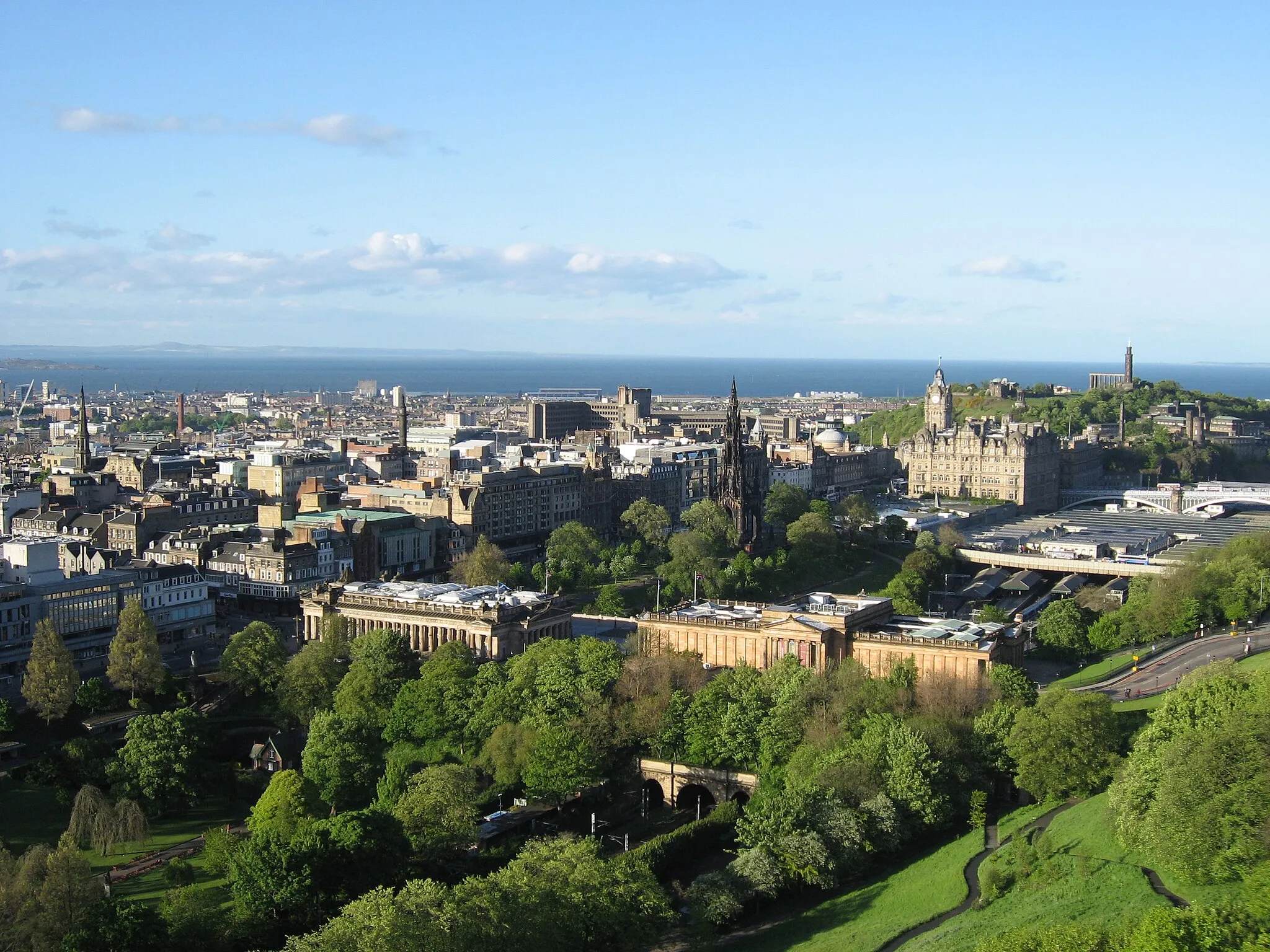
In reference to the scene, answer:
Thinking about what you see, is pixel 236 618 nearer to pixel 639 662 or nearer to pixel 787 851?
pixel 639 662

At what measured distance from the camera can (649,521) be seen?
116 metres

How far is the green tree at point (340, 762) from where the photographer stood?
60688mm

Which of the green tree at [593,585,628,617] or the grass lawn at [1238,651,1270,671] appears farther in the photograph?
the green tree at [593,585,628,617]

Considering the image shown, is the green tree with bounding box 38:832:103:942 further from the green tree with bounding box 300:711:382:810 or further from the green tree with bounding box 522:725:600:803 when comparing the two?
the green tree with bounding box 522:725:600:803

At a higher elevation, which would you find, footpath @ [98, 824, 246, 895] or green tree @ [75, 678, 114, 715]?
green tree @ [75, 678, 114, 715]

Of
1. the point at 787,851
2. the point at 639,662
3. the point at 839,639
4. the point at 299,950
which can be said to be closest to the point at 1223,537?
the point at 839,639

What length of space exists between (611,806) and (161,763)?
60.8 ft

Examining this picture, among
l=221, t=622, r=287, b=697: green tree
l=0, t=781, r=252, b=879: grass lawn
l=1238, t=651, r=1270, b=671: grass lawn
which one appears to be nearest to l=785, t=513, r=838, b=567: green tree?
l=1238, t=651, r=1270, b=671: grass lawn

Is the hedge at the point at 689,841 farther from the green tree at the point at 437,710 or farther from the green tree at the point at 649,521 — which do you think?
the green tree at the point at 649,521

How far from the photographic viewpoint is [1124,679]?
7125cm

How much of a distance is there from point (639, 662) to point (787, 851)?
17953mm

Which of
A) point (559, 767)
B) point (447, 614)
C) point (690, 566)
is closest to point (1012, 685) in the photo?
point (559, 767)

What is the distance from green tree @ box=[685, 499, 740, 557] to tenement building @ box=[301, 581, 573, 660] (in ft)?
83.6

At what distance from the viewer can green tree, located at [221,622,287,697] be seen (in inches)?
2886
